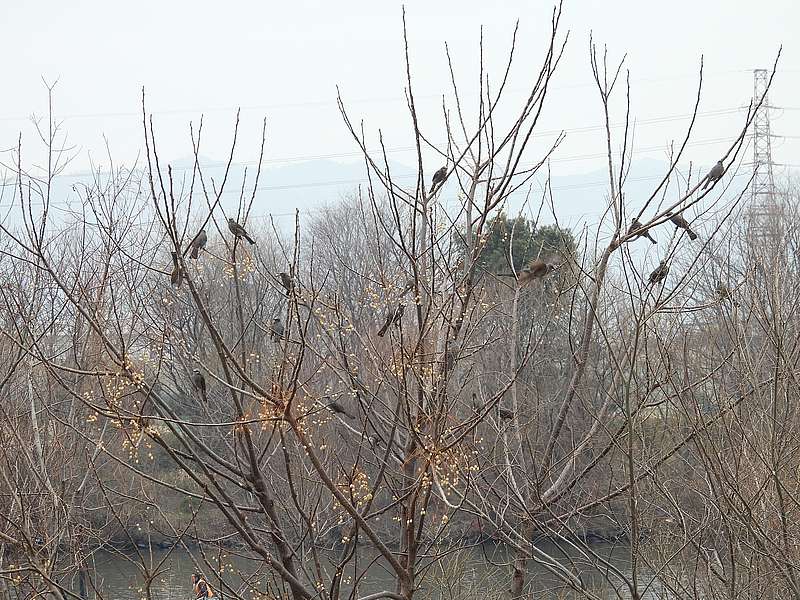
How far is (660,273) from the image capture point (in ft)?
15.7

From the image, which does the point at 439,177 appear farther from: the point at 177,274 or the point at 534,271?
the point at 177,274

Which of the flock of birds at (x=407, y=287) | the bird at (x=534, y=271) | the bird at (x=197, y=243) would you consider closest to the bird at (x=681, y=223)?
the flock of birds at (x=407, y=287)

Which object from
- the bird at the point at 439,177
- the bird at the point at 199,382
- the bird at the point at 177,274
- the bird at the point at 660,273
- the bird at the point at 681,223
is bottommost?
the bird at the point at 199,382

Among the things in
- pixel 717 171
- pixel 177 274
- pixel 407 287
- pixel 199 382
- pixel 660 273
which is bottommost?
pixel 199 382

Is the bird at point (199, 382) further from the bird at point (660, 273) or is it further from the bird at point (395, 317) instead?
the bird at point (660, 273)

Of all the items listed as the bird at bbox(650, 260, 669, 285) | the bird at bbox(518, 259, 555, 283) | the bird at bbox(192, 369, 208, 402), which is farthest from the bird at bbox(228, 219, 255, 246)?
the bird at bbox(650, 260, 669, 285)

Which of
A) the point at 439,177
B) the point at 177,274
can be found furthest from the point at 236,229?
the point at 439,177

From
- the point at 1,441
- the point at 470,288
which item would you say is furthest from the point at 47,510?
the point at 470,288

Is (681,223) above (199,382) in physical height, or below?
above

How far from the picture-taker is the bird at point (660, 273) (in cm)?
468

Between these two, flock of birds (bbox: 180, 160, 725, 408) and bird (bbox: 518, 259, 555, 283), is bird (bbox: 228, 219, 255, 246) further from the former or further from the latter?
bird (bbox: 518, 259, 555, 283)

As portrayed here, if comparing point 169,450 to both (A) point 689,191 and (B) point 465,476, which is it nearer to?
(B) point 465,476

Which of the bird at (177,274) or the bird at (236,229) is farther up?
the bird at (236,229)

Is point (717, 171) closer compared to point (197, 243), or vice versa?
point (197, 243)
